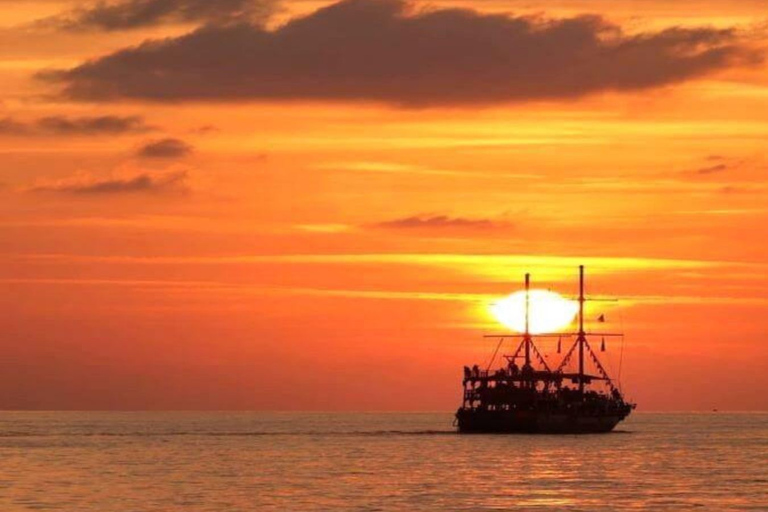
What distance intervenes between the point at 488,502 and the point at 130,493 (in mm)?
25863

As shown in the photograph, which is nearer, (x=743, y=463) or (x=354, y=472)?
(x=354, y=472)

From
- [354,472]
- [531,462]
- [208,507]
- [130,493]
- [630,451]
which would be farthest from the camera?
[630,451]

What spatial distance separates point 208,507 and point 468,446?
94532 mm

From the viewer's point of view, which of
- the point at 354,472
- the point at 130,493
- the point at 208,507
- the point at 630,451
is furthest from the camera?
the point at 630,451

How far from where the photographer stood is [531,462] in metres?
162

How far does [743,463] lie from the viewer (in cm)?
17038

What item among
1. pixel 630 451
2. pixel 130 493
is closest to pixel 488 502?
pixel 130 493

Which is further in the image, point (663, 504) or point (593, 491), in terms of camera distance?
point (593, 491)

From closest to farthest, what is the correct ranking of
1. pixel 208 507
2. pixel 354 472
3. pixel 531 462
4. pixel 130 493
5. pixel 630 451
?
pixel 208 507
pixel 130 493
pixel 354 472
pixel 531 462
pixel 630 451

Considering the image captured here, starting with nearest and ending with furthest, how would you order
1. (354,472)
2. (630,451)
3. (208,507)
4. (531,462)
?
(208,507), (354,472), (531,462), (630,451)

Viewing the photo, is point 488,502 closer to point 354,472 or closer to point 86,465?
point 354,472

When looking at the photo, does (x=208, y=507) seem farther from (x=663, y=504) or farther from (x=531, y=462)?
(x=531, y=462)

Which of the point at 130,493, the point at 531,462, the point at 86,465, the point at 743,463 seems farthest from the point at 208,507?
the point at 743,463

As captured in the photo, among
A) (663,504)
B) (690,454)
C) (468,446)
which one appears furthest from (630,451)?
(663,504)
